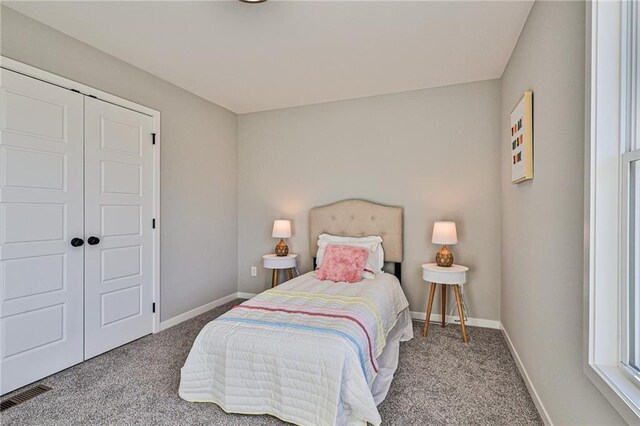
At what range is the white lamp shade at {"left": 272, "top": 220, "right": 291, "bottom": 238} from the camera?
395 centimetres

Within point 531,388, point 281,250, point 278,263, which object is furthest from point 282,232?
point 531,388

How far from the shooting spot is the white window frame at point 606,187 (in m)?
1.16

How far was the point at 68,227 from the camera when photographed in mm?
2484

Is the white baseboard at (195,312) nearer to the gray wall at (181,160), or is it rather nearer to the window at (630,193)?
the gray wall at (181,160)

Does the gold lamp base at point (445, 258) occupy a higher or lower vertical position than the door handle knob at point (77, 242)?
lower

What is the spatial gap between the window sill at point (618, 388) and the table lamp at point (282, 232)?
3084 mm

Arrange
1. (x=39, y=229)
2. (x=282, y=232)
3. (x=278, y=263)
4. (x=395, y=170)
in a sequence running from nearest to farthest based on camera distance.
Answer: (x=39, y=229) → (x=395, y=170) → (x=278, y=263) → (x=282, y=232)

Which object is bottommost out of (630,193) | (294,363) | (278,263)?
(294,363)

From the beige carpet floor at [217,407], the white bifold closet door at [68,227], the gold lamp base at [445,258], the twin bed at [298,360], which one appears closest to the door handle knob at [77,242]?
the white bifold closet door at [68,227]

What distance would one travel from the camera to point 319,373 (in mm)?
1726

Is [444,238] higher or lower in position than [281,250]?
higher

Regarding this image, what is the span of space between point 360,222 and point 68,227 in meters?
2.69

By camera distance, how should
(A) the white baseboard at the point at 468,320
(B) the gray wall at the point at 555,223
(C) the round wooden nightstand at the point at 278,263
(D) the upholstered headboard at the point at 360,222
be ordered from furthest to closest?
1. (C) the round wooden nightstand at the point at 278,263
2. (D) the upholstered headboard at the point at 360,222
3. (A) the white baseboard at the point at 468,320
4. (B) the gray wall at the point at 555,223

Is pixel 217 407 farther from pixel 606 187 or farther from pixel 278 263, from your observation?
pixel 606 187
